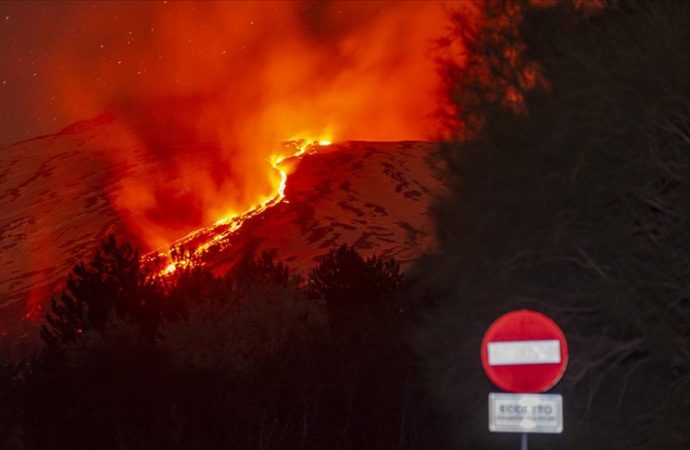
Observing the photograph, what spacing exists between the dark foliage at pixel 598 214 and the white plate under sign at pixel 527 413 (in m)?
7.32

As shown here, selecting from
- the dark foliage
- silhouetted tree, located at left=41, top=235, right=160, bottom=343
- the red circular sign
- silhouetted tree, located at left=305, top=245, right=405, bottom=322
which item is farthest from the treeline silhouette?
the red circular sign

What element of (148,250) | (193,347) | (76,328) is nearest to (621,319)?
(193,347)

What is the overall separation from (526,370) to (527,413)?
0.34m

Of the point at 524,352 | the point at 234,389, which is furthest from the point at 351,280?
the point at 524,352

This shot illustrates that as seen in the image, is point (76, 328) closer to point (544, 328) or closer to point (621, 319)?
point (621, 319)

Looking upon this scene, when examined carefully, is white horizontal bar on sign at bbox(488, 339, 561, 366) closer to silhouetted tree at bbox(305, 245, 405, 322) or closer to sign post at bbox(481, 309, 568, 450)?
sign post at bbox(481, 309, 568, 450)

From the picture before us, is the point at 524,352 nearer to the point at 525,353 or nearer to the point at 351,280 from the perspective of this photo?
the point at 525,353

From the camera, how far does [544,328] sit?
10938 mm

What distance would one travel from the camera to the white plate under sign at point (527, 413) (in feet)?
35.6

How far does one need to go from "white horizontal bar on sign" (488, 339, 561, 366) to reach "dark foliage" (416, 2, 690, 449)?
713 cm

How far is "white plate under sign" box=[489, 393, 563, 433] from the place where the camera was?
1085 centimetres

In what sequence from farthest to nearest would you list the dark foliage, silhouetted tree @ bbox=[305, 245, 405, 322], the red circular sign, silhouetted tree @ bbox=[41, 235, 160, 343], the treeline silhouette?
silhouetted tree @ bbox=[41, 235, 160, 343] → silhouetted tree @ bbox=[305, 245, 405, 322] → the treeline silhouette → the dark foliage → the red circular sign

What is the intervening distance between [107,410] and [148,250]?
15565cm

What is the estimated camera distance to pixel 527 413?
10922 mm
